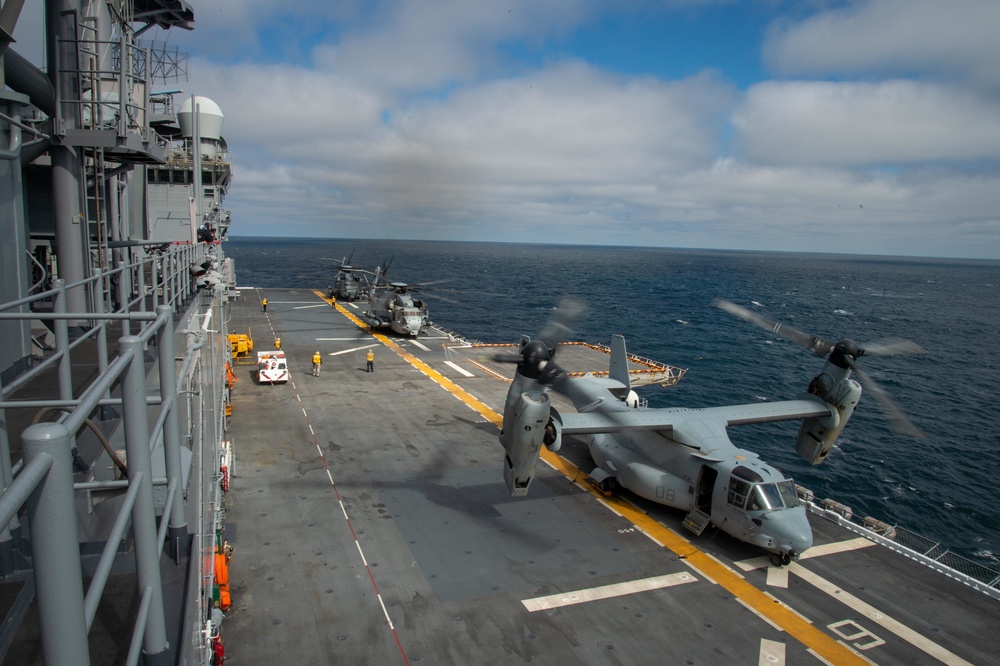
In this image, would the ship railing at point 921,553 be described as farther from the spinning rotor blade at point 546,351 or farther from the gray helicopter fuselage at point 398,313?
the gray helicopter fuselage at point 398,313

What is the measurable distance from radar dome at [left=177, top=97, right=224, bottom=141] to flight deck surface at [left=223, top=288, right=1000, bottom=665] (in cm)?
3104

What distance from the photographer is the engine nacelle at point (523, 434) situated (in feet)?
51.1

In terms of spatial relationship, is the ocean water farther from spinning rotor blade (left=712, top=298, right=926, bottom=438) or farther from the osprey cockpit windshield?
the osprey cockpit windshield

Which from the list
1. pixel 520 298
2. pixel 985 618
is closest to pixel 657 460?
pixel 985 618

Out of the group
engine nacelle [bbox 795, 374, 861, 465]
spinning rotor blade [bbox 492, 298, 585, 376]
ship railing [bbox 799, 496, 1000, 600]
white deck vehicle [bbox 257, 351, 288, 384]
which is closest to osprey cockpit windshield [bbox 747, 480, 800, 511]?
ship railing [bbox 799, 496, 1000, 600]

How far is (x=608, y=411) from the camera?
1891cm

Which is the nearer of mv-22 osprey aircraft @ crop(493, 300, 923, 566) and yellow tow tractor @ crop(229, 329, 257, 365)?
mv-22 osprey aircraft @ crop(493, 300, 923, 566)

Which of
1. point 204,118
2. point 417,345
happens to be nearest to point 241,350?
point 417,345

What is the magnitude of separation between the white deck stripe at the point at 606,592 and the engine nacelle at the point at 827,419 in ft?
27.0

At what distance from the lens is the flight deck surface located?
12.6 m

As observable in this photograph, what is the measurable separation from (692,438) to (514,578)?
23.2 feet

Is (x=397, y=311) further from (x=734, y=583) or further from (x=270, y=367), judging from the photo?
(x=734, y=583)

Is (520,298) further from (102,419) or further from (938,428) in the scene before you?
(102,419)

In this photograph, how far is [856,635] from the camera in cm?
1341
